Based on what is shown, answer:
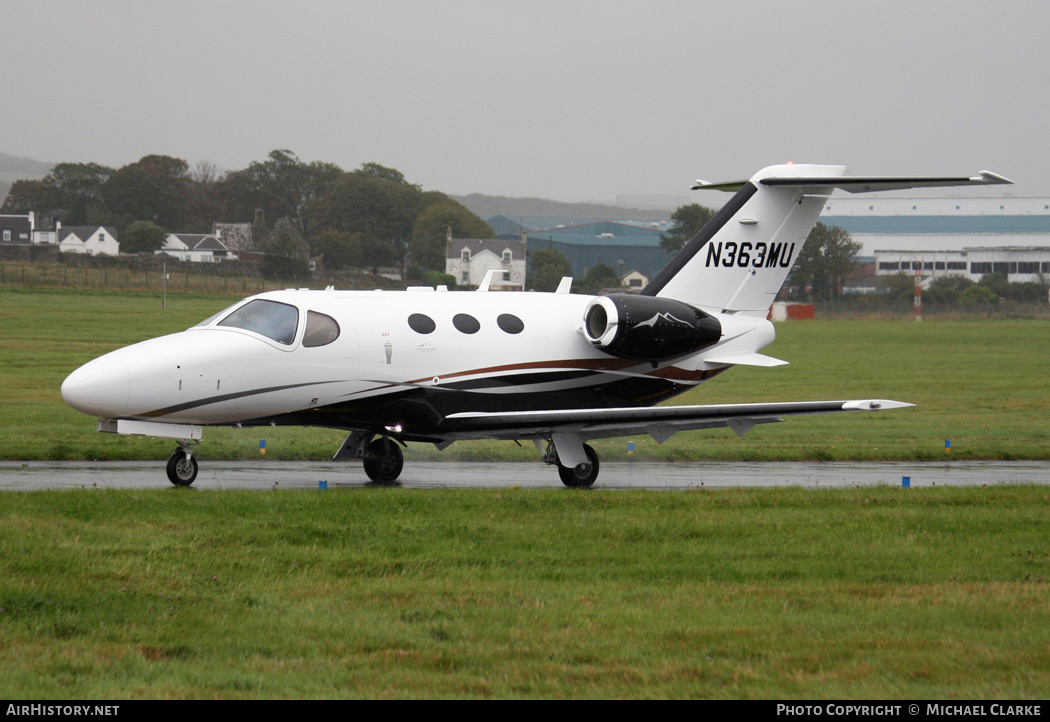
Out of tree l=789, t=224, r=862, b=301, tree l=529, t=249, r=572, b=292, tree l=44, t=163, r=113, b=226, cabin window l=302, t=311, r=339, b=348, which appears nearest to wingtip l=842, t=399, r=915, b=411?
cabin window l=302, t=311, r=339, b=348

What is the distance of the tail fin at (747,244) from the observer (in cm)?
1777

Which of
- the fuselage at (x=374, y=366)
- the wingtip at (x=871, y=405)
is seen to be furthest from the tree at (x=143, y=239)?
the wingtip at (x=871, y=405)

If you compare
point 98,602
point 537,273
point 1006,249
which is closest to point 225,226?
point 537,273

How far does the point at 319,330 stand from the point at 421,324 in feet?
4.75

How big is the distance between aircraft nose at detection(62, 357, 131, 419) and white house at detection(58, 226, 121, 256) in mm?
75402

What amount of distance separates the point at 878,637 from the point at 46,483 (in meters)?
11.0

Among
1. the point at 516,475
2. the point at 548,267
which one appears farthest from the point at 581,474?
the point at 548,267

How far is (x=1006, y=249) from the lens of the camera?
359 ft

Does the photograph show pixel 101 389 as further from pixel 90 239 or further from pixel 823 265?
pixel 90 239

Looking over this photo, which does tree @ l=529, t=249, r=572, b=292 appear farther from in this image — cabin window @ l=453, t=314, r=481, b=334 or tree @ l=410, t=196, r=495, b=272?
cabin window @ l=453, t=314, r=481, b=334

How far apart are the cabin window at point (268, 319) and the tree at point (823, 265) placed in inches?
2806

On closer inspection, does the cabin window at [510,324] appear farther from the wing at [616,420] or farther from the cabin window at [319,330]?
the cabin window at [319,330]

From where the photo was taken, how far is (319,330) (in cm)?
1495

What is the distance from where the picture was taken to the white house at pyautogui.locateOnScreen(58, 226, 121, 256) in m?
85.7
